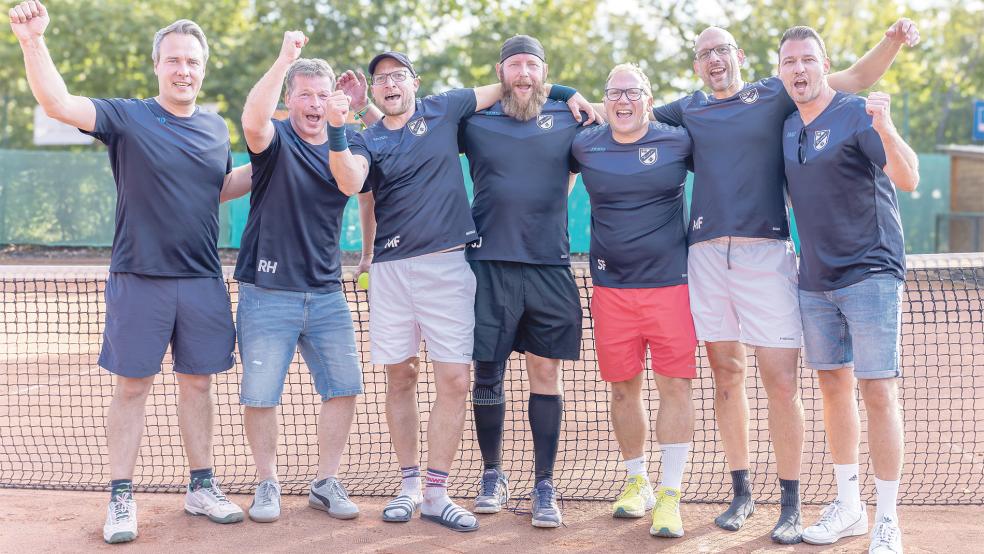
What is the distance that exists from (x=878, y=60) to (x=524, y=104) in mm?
1797

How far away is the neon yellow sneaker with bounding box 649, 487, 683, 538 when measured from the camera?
4.96 m

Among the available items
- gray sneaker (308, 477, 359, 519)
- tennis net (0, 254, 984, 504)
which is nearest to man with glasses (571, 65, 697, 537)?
tennis net (0, 254, 984, 504)

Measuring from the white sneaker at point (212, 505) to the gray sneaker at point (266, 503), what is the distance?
3.2 inches

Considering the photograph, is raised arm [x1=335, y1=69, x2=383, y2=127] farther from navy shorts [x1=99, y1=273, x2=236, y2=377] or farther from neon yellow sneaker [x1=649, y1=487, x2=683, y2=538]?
neon yellow sneaker [x1=649, y1=487, x2=683, y2=538]

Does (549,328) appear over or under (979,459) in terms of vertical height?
over

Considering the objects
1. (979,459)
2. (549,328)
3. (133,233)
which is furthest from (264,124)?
(979,459)

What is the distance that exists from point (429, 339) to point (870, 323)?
2152mm

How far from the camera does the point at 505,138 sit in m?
5.30

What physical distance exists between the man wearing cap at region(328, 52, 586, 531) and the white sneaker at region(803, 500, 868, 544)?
1.79 metres

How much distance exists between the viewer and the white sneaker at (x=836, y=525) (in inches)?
191

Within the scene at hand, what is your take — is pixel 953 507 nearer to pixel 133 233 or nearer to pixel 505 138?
pixel 505 138

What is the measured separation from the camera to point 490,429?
5426 mm

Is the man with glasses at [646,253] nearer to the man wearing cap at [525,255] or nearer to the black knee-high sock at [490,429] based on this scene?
the man wearing cap at [525,255]

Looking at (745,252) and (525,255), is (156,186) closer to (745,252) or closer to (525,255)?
(525,255)
